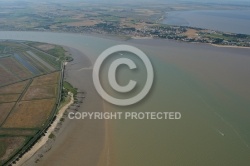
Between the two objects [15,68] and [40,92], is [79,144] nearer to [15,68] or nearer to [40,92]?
[40,92]

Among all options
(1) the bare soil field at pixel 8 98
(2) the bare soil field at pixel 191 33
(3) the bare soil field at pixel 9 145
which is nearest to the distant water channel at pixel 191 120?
(3) the bare soil field at pixel 9 145

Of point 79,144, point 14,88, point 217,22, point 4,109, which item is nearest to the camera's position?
point 79,144

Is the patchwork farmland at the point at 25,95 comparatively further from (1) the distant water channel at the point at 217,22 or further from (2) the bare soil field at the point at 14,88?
(1) the distant water channel at the point at 217,22

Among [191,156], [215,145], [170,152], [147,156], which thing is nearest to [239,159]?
[215,145]

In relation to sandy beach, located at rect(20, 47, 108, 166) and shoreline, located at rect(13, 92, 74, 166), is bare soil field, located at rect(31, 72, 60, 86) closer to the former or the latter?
sandy beach, located at rect(20, 47, 108, 166)

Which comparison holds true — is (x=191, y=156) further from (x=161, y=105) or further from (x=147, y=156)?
(x=161, y=105)

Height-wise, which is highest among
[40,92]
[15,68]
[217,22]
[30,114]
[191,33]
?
[217,22]

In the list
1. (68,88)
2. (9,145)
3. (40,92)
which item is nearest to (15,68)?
(40,92)
